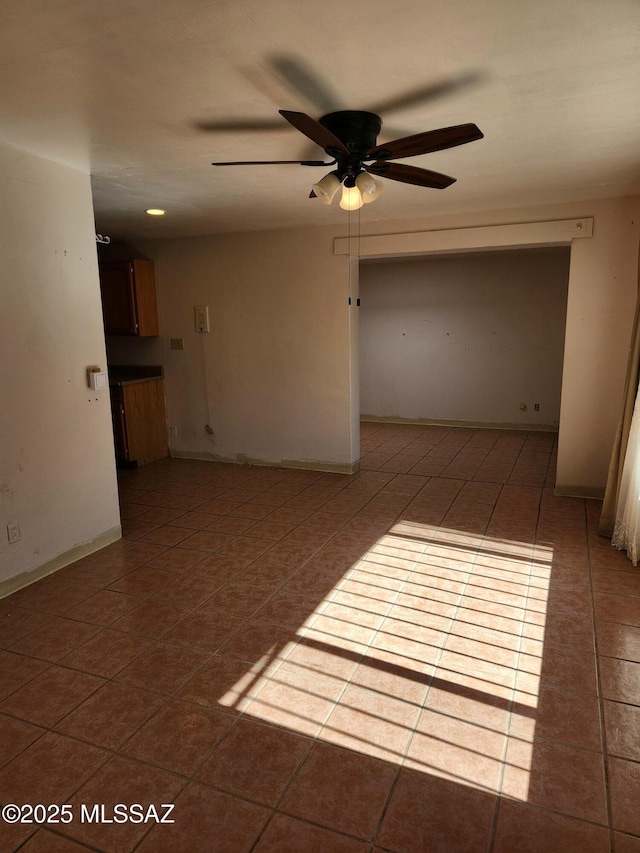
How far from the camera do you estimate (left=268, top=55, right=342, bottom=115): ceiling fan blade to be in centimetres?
192

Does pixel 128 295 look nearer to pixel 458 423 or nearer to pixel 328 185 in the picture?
pixel 328 185

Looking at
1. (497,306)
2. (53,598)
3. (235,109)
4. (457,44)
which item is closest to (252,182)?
(235,109)

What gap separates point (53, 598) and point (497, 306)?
6098 millimetres

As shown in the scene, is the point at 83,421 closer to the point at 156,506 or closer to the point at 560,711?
the point at 156,506

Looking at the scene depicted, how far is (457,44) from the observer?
5.98ft

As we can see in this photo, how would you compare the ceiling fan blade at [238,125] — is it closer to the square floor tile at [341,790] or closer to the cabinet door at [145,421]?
the square floor tile at [341,790]

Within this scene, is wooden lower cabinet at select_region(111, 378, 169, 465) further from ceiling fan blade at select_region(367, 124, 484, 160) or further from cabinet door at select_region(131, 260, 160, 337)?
ceiling fan blade at select_region(367, 124, 484, 160)

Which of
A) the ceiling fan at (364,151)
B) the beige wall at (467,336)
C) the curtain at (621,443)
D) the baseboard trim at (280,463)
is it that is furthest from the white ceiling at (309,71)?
the beige wall at (467,336)

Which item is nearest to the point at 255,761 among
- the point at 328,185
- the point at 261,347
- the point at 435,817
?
the point at 435,817

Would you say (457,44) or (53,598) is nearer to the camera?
(457,44)

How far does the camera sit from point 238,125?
2500 mm

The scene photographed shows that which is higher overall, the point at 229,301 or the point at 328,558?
the point at 229,301

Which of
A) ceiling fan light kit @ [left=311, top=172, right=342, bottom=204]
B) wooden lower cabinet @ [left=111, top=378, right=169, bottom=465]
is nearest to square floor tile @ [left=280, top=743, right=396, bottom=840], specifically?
ceiling fan light kit @ [left=311, top=172, right=342, bottom=204]

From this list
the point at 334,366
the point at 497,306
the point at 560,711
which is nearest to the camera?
the point at 560,711
